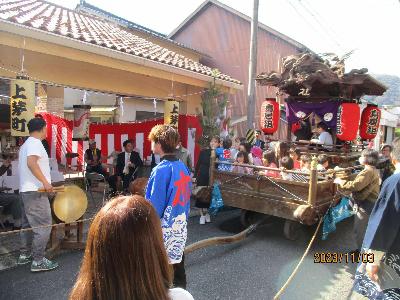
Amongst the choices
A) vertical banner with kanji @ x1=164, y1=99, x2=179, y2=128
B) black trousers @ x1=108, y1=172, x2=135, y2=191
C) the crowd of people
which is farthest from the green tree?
black trousers @ x1=108, y1=172, x2=135, y2=191

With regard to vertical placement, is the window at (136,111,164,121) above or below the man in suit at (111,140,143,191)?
above

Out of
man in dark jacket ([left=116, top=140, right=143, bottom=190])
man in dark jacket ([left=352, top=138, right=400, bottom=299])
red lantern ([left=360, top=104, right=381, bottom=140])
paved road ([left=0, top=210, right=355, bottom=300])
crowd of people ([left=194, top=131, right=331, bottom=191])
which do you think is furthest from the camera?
red lantern ([left=360, top=104, right=381, bottom=140])

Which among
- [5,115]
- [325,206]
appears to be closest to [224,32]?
[5,115]

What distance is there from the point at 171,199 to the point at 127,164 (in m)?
5.89

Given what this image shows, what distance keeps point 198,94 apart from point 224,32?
10.4 meters

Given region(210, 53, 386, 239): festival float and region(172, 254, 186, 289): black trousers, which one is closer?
region(172, 254, 186, 289): black trousers

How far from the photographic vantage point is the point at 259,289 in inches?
163

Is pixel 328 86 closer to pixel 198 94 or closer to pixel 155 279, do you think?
pixel 198 94

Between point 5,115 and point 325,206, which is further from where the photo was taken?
point 5,115

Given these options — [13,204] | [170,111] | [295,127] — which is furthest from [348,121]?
[13,204]

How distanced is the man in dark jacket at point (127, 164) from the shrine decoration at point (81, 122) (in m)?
1.12

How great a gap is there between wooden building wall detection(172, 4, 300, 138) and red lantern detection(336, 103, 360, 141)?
967cm

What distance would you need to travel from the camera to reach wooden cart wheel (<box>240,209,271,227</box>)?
6605mm
